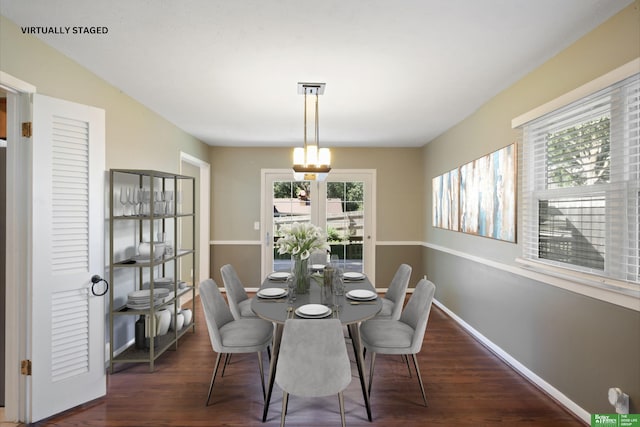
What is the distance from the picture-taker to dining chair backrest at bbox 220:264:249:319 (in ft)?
9.43

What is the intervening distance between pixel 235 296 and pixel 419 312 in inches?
64.9

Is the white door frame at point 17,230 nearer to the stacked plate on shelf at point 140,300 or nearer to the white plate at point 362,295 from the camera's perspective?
the stacked plate on shelf at point 140,300

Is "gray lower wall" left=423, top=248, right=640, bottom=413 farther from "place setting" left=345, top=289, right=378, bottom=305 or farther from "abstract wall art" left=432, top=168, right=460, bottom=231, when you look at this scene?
"place setting" left=345, top=289, right=378, bottom=305

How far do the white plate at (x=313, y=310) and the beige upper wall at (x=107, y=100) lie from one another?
210cm

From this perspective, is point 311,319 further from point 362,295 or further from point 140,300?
point 140,300

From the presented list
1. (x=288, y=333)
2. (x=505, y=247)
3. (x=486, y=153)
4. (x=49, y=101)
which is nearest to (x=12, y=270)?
(x=49, y=101)

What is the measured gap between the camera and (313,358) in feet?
5.83

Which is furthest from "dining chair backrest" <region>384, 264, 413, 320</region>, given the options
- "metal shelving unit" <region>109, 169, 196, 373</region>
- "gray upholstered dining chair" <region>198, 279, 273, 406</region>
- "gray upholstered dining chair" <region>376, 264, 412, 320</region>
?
"metal shelving unit" <region>109, 169, 196, 373</region>

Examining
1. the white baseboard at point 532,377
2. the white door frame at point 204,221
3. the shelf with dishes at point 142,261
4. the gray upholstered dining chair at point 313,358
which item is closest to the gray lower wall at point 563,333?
the white baseboard at point 532,377

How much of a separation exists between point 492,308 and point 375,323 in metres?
1.35

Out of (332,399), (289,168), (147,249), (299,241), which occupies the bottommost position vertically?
(332,399)

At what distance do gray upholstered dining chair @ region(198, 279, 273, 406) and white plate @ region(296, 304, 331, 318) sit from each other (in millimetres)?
479

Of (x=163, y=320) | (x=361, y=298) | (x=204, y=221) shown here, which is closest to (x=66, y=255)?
(x=163, y=320)

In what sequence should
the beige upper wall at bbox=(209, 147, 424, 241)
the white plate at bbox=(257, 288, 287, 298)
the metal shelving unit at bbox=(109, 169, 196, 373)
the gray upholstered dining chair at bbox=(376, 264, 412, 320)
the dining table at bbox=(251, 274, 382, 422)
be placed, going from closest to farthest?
the dining table at bbox=(251, 274, 382, 422)
the white plate at bbox=(257, 288, 287, 298)
the metal shelving unit at bbox=(109, 169, 196, 373)
the gray upholstered dining chair at bbox=(376, 264, 412, 320)
the beige upper wall at bbox=(209, 147, 424, 241)
